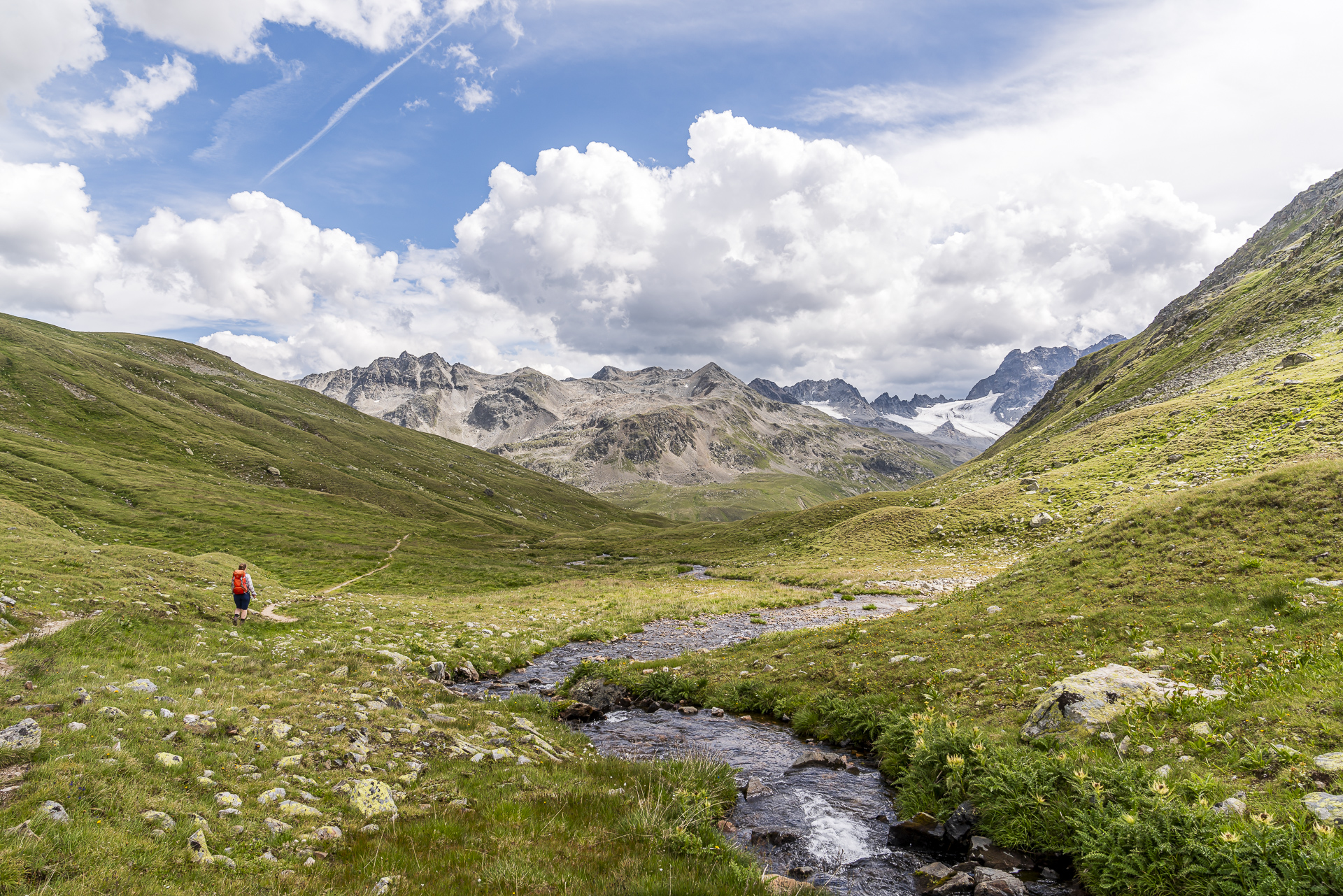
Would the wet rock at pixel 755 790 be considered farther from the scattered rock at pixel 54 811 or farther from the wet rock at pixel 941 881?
the scattered rock at pixel 54 811

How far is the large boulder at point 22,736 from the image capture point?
9.12 meters

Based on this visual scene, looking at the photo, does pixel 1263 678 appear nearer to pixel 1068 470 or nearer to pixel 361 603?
pixel 361 603

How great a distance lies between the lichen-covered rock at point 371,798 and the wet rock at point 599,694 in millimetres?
10356

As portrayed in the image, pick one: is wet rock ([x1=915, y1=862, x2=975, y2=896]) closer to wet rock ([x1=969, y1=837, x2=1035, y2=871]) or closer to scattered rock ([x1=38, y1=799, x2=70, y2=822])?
wet rock ([x1=969, y1=837, x2=1035, y2=871])

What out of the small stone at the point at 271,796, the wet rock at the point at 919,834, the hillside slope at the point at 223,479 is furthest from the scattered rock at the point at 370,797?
the hillside slope at the point at 223,479

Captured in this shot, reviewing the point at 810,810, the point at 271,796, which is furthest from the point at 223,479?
the point at 810,810

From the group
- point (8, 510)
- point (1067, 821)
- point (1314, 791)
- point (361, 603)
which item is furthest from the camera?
point (8, 510)

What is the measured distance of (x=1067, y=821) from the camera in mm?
9633

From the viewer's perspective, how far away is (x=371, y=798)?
10.7m

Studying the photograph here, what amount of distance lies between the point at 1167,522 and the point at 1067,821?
18.6 m

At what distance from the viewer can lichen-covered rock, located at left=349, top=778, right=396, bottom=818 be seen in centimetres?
1038

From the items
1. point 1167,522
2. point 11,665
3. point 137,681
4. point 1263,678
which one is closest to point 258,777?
point 137,681

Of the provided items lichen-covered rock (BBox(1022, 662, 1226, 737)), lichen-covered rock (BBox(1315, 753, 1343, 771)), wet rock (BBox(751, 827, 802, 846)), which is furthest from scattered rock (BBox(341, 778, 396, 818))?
lichen-covered rock (BBox(1315, 753, 1343, 771))

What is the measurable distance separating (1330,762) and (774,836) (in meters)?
9.56
